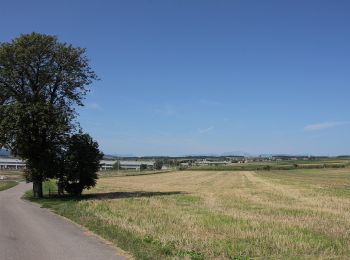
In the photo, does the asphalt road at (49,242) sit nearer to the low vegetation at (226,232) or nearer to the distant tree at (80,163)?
the low vegetation at (226,232)

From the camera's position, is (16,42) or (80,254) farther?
(16,42)

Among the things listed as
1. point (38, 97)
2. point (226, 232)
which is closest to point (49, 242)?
point (226, 232)

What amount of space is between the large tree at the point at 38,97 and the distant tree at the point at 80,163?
88cm

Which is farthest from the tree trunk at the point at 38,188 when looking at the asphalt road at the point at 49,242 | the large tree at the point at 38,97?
the asphalt road at the point at 49,242

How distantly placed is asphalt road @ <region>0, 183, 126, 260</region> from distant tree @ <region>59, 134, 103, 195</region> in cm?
1865

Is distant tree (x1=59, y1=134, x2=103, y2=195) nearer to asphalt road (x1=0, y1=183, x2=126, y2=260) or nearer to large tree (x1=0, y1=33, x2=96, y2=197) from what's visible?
large tree (x1=0, y1=33, x2=96, y2=197)

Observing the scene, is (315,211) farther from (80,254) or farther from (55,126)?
(55,126)

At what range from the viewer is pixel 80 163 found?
1640 inches

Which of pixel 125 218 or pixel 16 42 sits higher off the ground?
pixel 16 42

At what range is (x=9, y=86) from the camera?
39562 millimetres

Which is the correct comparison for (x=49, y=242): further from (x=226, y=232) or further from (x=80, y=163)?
(x=80, y=163)

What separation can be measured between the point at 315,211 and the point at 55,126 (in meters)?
22.2

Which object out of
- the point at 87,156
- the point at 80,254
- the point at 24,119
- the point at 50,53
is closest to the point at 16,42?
the point at 50,53

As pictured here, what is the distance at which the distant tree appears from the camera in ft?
136
